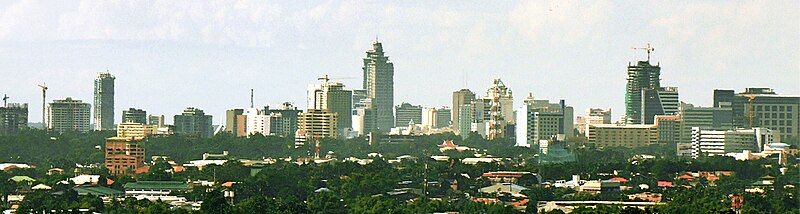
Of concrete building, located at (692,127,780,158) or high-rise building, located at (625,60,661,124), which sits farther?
high-rise building, located at (625,60,661,124)

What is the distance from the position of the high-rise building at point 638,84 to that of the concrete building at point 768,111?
2001 centimetres

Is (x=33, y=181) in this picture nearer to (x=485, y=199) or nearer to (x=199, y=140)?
(x=485, y=199)

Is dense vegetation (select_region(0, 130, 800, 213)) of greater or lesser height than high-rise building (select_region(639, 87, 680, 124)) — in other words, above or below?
below

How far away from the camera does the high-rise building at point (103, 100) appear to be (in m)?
190

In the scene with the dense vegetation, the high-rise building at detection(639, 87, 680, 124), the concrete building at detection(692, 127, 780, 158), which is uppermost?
the high-rise building at detection(639, 87, 680, 124)

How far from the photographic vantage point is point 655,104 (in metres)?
156

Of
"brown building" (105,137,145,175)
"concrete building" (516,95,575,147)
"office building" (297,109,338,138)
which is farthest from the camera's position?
"concrete building" (516,95,575,147)

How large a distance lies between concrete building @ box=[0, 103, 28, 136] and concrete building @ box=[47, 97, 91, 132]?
13.9 m

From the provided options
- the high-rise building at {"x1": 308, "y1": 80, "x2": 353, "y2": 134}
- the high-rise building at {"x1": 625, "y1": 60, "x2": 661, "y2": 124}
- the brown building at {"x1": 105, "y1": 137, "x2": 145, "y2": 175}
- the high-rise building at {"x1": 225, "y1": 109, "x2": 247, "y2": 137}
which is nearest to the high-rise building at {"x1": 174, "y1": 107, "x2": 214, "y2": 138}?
the high-rise building at {"x1": 225, "y1": 109, "x2": 247, "y2": 137}

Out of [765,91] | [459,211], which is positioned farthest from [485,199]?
[765,91]

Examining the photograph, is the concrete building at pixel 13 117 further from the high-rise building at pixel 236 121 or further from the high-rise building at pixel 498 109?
the high-rise building at pixel 498 109

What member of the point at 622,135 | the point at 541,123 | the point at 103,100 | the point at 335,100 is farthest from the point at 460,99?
the point at 622,135

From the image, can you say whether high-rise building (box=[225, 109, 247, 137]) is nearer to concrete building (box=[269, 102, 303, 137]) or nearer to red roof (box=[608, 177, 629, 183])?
concrete building (box=[269, 102, 303, 137])

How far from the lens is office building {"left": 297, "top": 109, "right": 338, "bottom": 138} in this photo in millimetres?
145250
